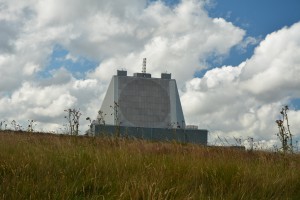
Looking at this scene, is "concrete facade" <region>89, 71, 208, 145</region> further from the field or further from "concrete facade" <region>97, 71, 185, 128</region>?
the field

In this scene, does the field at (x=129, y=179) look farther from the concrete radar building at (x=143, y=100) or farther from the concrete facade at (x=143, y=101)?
the concrete radar building at (x=143, y=100)

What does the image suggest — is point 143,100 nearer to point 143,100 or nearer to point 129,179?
point 143,100

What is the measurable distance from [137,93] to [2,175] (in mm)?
162738

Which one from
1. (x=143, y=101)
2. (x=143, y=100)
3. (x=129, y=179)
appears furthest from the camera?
(x=143, y=100)

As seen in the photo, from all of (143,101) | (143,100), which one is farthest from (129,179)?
(143,100)

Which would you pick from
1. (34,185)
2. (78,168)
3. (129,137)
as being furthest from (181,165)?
(129,137)

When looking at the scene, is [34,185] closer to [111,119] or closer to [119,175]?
[119,175]

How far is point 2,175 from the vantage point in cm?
570

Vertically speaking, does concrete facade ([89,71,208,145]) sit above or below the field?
above

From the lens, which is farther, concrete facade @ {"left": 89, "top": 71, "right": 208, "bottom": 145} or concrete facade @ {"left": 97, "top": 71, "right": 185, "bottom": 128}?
concrete facade @ {"left": 97, "top": 71, "right": 185, "bottom": 128}

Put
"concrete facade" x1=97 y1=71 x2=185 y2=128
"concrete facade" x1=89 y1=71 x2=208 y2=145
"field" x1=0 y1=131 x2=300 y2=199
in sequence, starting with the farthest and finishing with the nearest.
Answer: "concrete facade" x1=97 y1=71 x2=185 y2=128
"concrete facade" x1=89 y1=71 x2=208 y2=145
"field" x1=0 y1=131 x2=300 y2=199

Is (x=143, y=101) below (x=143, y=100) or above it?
below

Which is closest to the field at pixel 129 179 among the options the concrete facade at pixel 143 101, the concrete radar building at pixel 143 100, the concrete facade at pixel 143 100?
the concrete facade at pixel 143 101

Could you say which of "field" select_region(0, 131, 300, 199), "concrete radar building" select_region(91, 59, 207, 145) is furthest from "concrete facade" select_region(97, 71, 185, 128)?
"field" select_region(0, 131, 300, 199)
